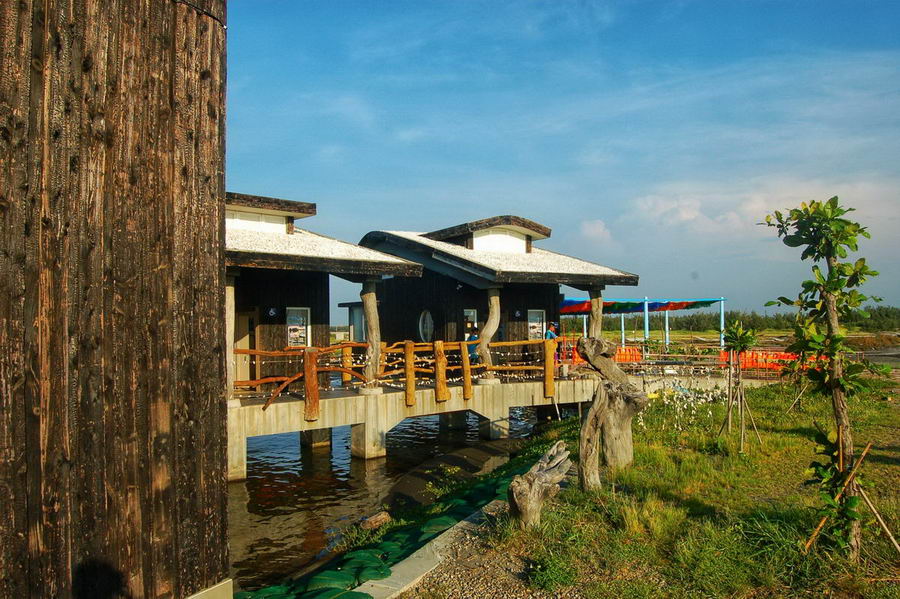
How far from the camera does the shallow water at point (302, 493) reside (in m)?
9.84

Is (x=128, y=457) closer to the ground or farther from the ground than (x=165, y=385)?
closer to the ground

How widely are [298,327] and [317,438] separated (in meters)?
3.07

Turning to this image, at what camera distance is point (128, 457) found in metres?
4.72

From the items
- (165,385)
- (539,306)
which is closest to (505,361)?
(539,306)

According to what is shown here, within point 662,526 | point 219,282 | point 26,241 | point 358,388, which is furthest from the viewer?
point 358,388

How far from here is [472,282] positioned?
18.9 m

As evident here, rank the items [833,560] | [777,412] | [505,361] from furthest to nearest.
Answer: [505,361], [777,412], [833,560]

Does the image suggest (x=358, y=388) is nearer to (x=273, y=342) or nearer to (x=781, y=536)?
(x=273, y=342)

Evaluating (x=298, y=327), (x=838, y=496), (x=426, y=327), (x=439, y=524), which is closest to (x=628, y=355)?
(x=426, y=327)

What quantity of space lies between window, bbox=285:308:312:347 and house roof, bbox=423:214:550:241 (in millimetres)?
6325

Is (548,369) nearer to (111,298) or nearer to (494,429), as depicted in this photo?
(494,429)

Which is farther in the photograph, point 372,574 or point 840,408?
point 372,574

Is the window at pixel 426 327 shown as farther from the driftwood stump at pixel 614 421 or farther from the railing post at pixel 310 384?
the driftwood stump at pixel 614 421

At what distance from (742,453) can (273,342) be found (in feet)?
38.7
